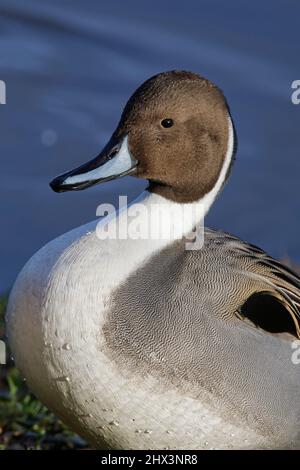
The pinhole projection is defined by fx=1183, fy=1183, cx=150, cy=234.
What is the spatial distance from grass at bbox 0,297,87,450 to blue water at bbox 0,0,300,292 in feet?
4.37

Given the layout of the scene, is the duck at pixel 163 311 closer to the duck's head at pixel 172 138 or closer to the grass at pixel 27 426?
the duck's head at pixel 172 138

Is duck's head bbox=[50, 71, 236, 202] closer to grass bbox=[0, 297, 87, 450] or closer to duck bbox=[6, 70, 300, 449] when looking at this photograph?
duck bbox=[6, 70, 300, 449]

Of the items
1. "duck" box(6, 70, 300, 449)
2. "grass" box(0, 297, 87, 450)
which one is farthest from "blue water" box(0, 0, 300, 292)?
"duck" box(6, 70, 300, 449)

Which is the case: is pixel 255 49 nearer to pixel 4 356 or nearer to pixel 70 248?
pixel 4 356

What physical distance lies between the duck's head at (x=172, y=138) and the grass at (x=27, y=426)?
119 centimetres

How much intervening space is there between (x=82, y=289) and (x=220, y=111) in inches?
27.7

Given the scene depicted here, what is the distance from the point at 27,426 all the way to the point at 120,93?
3.07m

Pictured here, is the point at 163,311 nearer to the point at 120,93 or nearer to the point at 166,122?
the point at 166,122

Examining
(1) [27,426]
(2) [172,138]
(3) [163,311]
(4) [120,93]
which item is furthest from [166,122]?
(4) [120,93]

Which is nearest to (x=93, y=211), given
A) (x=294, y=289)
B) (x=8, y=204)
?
(x=8, y=204)

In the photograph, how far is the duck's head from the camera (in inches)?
138

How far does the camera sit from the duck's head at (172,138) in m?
3.52

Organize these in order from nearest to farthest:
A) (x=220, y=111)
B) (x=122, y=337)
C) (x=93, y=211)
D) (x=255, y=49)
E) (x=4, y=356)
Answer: (x=122, y=337)
(x=220, y=111)
(x=4, y=356)
(x=93, y=211)
(x=255, y=49)

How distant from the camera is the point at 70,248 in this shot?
3.45m
